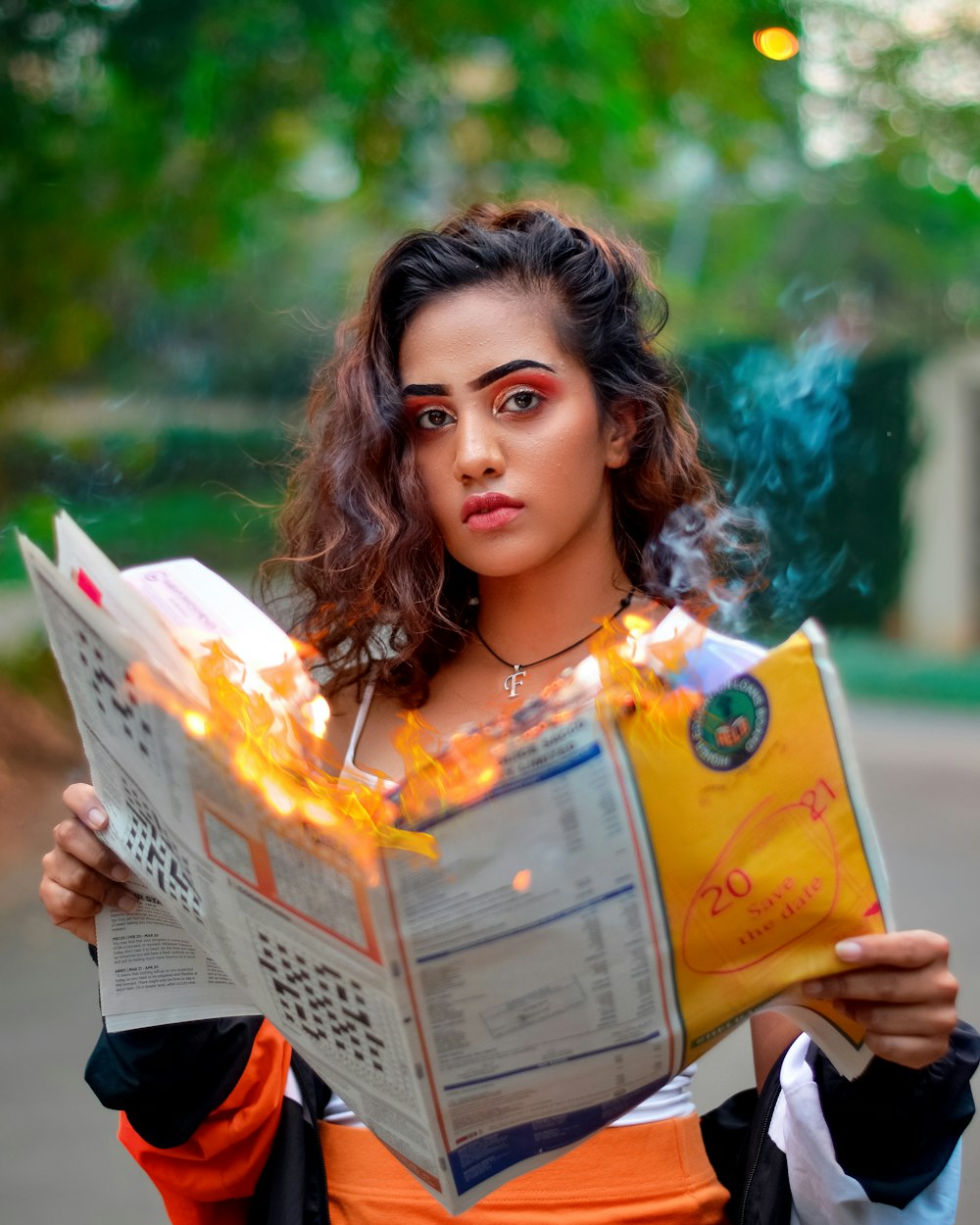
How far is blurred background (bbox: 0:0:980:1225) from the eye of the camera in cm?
328

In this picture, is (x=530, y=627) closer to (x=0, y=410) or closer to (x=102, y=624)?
(x=102, y=624)

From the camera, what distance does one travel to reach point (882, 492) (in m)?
8.06

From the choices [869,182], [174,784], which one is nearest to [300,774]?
[174,784]

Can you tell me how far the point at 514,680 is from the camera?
5.09 ft

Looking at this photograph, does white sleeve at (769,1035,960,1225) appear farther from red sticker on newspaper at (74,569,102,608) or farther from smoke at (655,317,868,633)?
red sticker on newspaper at (74,569,102,608)

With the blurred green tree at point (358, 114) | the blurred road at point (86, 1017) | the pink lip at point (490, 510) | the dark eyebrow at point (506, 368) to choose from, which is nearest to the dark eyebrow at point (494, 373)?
the dark eyebrow at point (506, 368)

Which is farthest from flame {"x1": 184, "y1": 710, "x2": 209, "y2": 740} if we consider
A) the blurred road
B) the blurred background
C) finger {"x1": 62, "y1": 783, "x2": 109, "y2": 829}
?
the blurred road

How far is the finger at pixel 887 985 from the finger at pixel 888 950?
0.02 meters

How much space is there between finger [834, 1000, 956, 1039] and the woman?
0.30 feet

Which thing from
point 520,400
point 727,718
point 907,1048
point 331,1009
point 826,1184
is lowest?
point 826,1184

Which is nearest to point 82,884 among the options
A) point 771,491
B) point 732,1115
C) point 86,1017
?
point 732,1115

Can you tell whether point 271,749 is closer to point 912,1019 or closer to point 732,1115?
point 912,1019

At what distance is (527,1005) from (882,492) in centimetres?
754

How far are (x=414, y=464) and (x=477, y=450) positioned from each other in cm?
14
